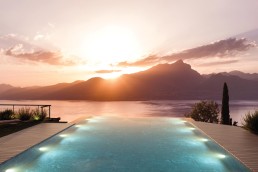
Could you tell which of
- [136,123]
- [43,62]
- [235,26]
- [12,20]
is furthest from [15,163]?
[43,62]

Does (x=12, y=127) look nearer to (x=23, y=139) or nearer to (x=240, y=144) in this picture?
(x=23, y=139)

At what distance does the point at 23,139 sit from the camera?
25.6 feet

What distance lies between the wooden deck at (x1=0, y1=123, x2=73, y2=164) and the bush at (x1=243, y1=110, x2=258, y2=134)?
6.12 metres

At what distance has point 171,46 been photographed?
19.9 m

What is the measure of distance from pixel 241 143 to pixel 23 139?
559cm

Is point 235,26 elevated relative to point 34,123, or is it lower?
elevated

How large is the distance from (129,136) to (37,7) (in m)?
6.87

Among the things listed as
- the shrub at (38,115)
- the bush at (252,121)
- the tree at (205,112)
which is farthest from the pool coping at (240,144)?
the tree at (205,112)

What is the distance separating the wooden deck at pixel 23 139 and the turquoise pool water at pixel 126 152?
0.28m

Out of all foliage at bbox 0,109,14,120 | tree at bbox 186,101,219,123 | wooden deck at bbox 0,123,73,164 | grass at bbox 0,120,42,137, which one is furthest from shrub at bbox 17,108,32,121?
tree at bbox 186,101,219,123

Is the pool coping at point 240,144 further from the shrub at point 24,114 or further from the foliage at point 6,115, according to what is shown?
the foliage at point 6,115

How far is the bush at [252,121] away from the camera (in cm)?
925

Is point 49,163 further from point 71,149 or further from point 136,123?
point 136,123

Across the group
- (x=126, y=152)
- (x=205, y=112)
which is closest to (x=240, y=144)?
(x=126, y=152)
